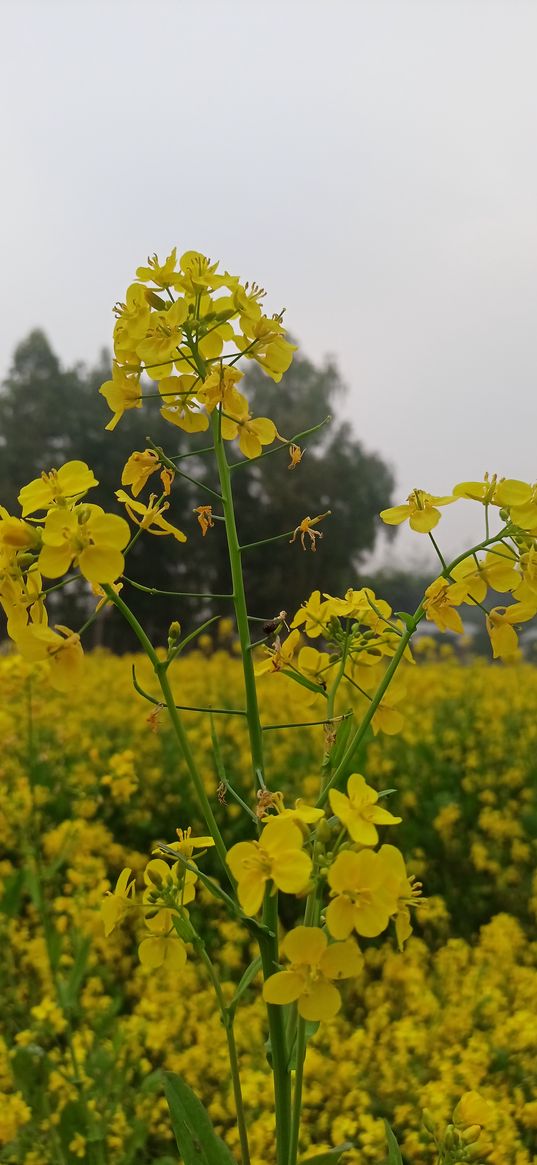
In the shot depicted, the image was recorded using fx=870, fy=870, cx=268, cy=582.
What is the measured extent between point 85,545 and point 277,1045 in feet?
1.51

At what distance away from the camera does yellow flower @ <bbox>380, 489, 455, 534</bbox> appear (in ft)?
2.79

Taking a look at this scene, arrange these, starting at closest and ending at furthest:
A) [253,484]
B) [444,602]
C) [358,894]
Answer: [358,894]
[444,602]
[253,484]

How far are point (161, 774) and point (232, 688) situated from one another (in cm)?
165

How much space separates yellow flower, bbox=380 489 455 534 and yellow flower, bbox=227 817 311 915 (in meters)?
0.34

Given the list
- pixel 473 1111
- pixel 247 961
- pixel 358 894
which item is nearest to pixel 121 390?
pixel 358 894

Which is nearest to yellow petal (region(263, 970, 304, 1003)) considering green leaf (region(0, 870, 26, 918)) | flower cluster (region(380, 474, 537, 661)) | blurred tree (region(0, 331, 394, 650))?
flower cluster (region(380, 474, 537, 661))

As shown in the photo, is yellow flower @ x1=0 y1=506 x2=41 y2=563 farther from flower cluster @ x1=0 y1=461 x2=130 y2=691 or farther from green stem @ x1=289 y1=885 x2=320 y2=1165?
green stem @ x1=289 y1=885 x2=320 y2=1165

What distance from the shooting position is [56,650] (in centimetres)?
78

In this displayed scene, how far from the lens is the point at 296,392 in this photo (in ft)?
47.6

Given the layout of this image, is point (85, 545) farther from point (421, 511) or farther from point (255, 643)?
point (421, 511)

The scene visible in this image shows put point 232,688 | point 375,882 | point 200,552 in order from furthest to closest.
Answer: point 200,552 → point 232,688 → point 375,882

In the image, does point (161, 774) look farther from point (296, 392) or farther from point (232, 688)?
point (296, 392)

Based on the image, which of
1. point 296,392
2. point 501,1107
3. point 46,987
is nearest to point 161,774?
point 46,987

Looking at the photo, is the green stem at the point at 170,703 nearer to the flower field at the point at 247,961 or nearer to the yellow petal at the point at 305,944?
the flower field at the point at 247,961
